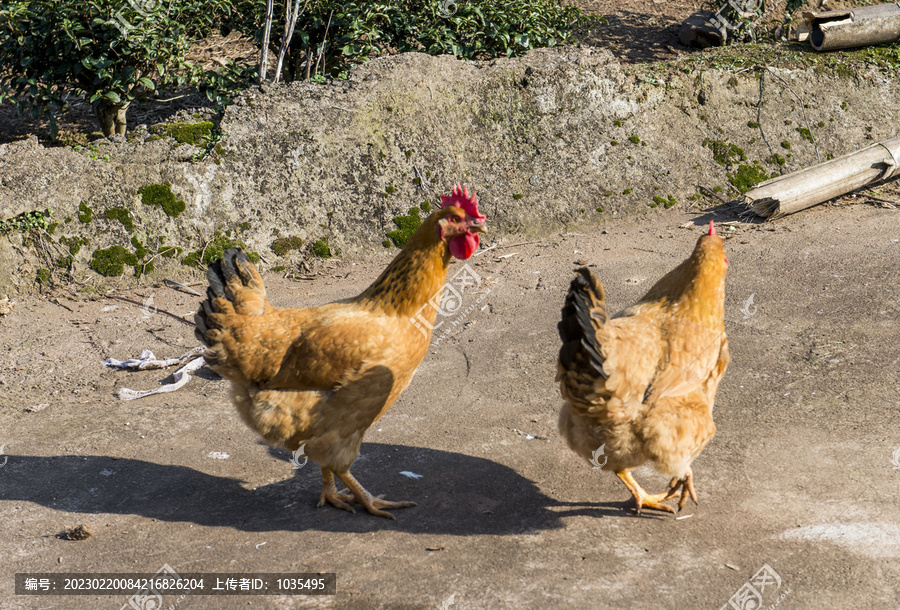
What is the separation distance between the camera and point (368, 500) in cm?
502

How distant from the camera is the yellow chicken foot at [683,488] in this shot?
4.90 metres

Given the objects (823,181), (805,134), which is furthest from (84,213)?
(805,134)

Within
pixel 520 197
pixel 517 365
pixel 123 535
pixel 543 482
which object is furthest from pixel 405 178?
pixel 123 535

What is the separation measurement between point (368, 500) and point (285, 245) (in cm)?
462

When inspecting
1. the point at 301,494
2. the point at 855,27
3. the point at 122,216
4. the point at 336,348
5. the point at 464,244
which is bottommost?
the point at 301,494

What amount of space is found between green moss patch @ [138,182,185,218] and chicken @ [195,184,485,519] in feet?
13.1

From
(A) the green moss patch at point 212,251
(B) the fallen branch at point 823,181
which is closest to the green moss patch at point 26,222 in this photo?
(A) the green moss patch at point 212,251

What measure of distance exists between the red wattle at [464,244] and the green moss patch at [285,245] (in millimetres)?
4648

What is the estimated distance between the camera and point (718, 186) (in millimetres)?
10086

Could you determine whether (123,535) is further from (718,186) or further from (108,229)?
(718,186)

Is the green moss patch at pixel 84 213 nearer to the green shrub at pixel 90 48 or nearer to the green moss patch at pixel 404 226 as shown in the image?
the green shrub at pixel 90 48

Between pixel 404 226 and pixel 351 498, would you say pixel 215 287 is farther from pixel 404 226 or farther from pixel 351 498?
pixel 404 226

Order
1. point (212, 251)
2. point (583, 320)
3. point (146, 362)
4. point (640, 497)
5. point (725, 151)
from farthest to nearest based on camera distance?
point (725, 151) < point (212, 251) < point (146, 362) < point (640, 497) < point (583, 320)

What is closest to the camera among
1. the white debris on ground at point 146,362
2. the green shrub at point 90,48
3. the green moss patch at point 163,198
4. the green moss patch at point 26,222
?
the white debris on ground at point 146,362
